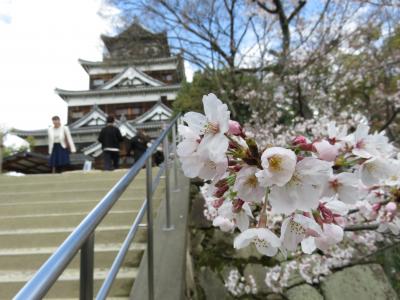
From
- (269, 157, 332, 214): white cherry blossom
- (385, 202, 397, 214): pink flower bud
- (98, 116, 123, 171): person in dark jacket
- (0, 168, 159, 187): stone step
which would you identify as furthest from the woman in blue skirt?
(269, 157, 332, 214): white cherry blossom

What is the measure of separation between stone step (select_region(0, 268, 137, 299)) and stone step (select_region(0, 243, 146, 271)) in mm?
61

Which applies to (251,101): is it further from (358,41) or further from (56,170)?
(56,170)

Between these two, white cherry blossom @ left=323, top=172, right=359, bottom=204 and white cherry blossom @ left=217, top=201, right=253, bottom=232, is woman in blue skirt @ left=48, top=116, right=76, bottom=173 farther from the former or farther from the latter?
white cherry blossom @ left=323, top=172, right=359, bottom=204

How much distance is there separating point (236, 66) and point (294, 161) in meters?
6.91

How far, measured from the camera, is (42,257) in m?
2.73

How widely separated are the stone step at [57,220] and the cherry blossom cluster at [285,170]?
8.39ft

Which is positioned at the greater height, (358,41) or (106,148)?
(358,41)

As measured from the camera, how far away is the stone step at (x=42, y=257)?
2621mm

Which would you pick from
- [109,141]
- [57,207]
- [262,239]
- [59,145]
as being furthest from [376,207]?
[59,145]

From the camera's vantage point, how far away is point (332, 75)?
7.03m

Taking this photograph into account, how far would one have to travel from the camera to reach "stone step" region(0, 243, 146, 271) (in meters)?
2.62

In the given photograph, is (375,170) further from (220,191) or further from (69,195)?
(69,195)

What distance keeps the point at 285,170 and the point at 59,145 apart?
21.1 feet

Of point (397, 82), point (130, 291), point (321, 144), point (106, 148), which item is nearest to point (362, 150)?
point (321, 144)
